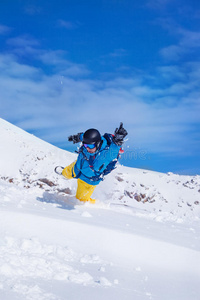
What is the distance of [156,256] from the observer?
3.21 metres

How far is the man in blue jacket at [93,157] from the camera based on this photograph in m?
4.89

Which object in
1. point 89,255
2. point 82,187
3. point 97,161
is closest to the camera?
point 89,255

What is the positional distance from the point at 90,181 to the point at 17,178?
21.2ft

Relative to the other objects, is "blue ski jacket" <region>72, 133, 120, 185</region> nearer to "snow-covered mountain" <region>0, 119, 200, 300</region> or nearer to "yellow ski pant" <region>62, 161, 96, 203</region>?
"yellow ski pant" <region>62, 161, 96, 203</region>

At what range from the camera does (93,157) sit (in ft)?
17.2

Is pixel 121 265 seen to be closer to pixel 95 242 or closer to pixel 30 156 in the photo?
pixel 95 242

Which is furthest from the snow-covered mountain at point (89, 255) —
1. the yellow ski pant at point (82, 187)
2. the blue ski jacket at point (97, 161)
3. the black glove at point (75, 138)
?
the black glove at point (75, 138)

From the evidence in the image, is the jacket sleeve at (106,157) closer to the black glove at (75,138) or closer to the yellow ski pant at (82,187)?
the black glove at (75,138)

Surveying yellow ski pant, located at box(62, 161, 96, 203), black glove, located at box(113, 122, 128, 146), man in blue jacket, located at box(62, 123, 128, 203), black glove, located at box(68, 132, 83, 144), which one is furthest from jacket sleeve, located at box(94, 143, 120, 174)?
yellow ski pant, located at box(62, 161, 96, 203)

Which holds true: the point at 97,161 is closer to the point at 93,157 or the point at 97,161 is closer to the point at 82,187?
the point at 93,157

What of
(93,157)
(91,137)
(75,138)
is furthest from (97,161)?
(75,138)

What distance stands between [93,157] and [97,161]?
13cm

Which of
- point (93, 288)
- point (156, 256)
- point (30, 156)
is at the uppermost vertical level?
point (30, 156)

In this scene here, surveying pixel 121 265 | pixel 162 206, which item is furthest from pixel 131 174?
pixel 121 265
